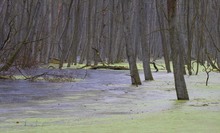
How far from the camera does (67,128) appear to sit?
4.59 meters

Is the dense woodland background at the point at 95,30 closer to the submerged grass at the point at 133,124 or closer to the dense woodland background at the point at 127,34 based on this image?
the dense woodland background at the point at 127,34

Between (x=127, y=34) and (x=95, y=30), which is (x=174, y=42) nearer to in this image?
(x=127, y=34)

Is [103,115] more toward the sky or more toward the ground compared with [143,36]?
more toward the ground

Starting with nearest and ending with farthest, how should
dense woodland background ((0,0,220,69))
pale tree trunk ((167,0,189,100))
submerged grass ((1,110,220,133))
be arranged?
submerged grass ((1,110,220,133)), pale tree trunk ((167,0,189,100)), dense woodland background ((0,0,220,69))

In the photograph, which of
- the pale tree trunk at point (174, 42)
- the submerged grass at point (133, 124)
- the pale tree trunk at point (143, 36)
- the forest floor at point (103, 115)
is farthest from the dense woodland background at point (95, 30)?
the submerged grass at point (133, 124)

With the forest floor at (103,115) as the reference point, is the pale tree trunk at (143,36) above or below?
above

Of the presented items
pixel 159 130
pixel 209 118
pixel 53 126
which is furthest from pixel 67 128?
pixel 209 118

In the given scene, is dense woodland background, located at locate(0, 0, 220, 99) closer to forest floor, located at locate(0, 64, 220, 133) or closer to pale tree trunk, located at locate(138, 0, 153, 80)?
pale tree trunk, located at locate(138, 0, 153, 80)

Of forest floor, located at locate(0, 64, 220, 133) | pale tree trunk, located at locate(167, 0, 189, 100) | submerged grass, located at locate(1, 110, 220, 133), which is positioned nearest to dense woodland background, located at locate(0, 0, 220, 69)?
pale tree trunk, located at locate(167, 0, 189, 100)

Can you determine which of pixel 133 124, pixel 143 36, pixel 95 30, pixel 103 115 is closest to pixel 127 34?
pixel 143 36

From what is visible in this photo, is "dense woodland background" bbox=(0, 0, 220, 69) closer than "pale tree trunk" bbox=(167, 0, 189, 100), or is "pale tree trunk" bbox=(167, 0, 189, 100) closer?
"pale tree trunk" bbox=(167, 0, 189, 100)

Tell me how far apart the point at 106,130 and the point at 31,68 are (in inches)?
536

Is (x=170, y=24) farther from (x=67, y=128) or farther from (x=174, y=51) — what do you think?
(x=67, y=128)

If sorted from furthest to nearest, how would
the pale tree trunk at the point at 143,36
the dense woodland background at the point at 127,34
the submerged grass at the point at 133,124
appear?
the pale tree trunk at the point at 143,36, the dense woodland background at the point at 127,34, the submerged grass at the point at 133,124
